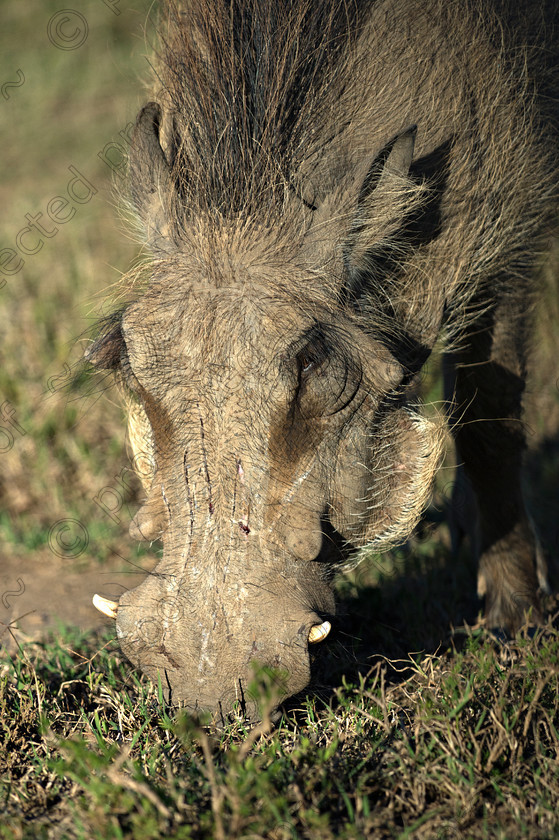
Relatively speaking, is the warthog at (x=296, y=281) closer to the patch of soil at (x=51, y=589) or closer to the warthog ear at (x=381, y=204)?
the warthog ear at (x=381, y=204)

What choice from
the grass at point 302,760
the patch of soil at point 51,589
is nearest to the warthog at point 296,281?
the grass at point 302,760

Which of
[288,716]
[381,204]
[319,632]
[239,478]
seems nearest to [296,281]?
[381,204]

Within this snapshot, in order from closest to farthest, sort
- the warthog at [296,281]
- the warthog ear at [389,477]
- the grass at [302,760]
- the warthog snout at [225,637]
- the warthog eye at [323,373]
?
the grass at [302,760] → the warthog snout at [225,637] → the warthog at [296,281] → the warthog eye at [323,373] → the warthog ear at [389,477]

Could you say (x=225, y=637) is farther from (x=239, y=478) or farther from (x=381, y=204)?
(x=381, y=204)

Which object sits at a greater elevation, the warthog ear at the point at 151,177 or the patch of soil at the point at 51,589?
the warthog ear at the point at 151,177

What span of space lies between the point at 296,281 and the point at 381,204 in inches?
15.5

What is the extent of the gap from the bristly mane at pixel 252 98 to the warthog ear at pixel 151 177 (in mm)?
49

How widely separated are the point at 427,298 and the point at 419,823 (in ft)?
5.27

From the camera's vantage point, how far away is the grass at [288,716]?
74.7 inches

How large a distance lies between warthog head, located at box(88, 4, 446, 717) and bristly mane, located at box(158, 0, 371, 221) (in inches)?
1.0

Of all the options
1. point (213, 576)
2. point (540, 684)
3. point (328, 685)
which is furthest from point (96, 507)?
point (540, 684)

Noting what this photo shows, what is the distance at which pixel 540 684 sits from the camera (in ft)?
7.49

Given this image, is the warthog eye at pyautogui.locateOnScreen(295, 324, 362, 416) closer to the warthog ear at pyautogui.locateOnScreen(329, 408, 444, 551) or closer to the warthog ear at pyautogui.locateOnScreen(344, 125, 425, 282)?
the warthog ear at pyautogui.locateOnScreen(329, 408, 444, 551)

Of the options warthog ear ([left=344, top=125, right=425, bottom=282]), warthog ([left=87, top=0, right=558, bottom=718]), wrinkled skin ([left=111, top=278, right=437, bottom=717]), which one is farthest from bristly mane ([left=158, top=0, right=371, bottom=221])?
wrinkled skin ([left=111, top=278, right=437, bottom=717])
